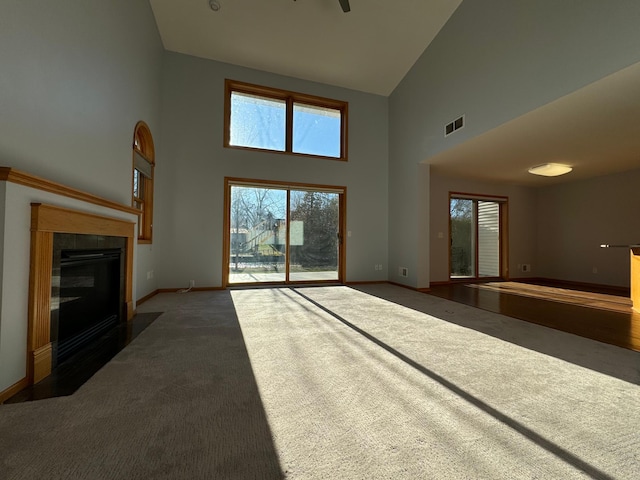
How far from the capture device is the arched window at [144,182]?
3.84 metres

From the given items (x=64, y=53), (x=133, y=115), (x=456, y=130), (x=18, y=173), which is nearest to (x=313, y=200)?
(x=456, y=130)

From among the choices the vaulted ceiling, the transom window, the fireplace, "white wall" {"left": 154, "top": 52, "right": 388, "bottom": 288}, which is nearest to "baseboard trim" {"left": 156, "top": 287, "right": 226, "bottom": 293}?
"white wall" {"left": 154, "top": 52, "right": 388, "bottom": 288}

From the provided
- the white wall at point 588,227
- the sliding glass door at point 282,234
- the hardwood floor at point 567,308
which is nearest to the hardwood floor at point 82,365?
the sliding glass door at point 282,234

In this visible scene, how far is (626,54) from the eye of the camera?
225cm

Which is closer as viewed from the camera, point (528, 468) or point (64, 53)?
point (528, 468)

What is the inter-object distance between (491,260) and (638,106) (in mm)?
4141

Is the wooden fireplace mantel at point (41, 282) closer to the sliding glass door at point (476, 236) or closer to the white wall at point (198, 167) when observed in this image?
the white wall at point (198, 167)

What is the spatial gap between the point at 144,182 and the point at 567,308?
6.09m

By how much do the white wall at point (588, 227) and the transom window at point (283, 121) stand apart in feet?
16.7

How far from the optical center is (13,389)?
1.47 meters

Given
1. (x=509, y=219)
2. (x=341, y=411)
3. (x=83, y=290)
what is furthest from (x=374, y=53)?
(x=341, y=411)

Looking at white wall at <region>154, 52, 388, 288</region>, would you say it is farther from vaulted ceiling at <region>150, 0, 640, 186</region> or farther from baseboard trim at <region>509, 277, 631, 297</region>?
baseboard trim at <region>509, 277, 631, 297</region>

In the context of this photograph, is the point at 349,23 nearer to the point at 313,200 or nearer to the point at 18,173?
the point at 313,200

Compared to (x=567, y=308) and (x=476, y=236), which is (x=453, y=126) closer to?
(x=567, y=308)
